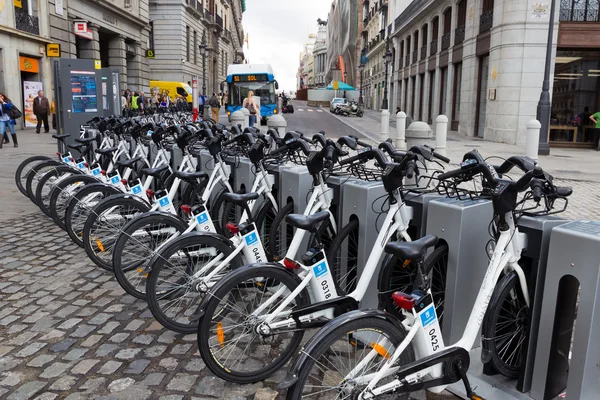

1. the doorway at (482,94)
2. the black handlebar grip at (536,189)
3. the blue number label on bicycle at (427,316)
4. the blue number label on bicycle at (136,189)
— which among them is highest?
the doorway at (482,94)

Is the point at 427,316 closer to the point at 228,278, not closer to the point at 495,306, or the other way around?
the point at 495,306

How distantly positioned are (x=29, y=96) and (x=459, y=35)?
2039 centimetres

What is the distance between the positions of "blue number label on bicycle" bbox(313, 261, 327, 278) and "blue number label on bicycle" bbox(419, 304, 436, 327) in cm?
80

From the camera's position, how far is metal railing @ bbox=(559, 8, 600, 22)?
19.8 m

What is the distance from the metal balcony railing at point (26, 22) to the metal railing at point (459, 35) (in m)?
19.5

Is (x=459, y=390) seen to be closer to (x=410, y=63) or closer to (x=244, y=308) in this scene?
(x=244, y=308)

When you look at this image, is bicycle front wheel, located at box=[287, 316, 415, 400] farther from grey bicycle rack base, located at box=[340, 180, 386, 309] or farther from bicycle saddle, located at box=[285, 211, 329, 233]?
grey bicycle rack base, located at box=[340, 180, 386, 309]

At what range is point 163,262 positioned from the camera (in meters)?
3.70

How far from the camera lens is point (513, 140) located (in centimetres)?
2048

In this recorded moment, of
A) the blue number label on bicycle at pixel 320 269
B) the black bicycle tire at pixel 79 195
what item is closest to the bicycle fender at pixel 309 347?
the blue number label on bicycle at pixel 320 269

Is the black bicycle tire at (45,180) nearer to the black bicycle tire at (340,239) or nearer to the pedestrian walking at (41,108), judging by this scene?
the black bicycle tire at (340,239)

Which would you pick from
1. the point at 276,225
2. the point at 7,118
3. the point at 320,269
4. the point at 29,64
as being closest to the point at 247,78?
the point at 29,64

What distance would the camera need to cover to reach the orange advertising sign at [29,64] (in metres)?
23.5

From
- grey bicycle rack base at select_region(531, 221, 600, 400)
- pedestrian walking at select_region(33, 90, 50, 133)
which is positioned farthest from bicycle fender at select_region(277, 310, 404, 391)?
pedestrian walking at select_region(33, 90, 50, 133)
